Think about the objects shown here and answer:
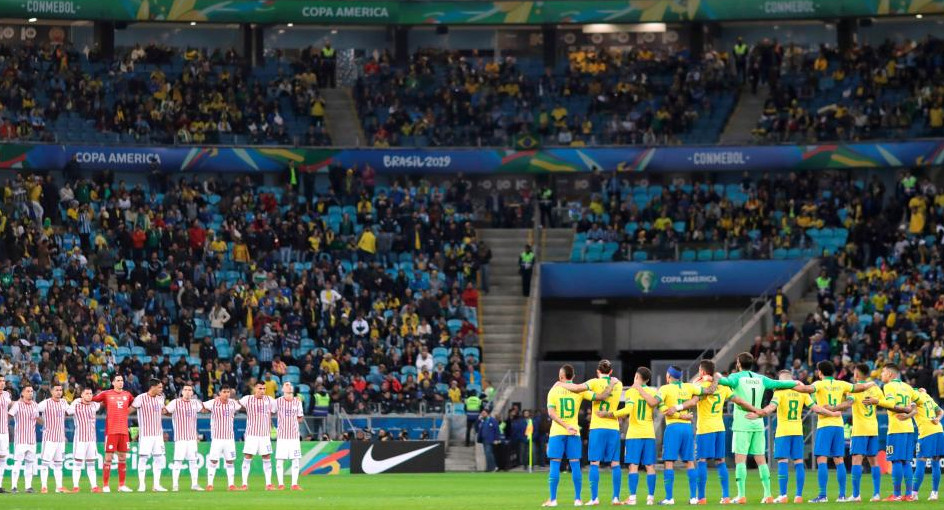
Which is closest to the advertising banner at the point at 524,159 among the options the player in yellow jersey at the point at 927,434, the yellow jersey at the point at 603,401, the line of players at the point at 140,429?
the line of players at the point at 140,429

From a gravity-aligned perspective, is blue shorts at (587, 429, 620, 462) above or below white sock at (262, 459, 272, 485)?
above

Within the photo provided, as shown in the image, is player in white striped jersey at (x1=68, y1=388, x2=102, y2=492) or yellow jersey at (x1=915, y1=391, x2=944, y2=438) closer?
yellow jersey at (x1=915, y1=391, x2=944, y2=438)

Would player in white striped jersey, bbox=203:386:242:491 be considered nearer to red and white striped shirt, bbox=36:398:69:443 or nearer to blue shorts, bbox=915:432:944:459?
red and white striped shirt, bbox=36:398:69:443

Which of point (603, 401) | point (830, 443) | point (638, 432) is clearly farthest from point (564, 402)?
point (830, 443)

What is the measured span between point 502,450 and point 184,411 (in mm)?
12287

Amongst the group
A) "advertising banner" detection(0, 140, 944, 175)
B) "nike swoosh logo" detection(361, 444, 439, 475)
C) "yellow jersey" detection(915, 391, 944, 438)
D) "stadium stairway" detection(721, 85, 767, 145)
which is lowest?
"nike swoosh logo" detection(361, 444, 439, 475)

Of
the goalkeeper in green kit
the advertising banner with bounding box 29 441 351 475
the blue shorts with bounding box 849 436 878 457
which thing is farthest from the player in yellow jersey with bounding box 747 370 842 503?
the advertising banner with bounding box 29 441 351 475

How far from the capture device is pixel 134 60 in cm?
6125

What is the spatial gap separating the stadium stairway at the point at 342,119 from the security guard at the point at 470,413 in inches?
647

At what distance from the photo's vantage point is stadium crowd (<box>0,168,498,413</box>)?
47.9 metres

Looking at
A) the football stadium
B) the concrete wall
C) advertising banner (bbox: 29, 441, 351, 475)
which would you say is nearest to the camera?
advertising banner (bbox: 29, 441, 351, 475)

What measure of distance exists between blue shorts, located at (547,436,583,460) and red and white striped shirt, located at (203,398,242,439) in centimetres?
1085

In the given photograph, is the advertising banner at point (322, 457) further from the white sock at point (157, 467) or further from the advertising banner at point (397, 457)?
the white sock at point (157, 467)

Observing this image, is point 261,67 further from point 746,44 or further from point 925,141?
point 925,141
